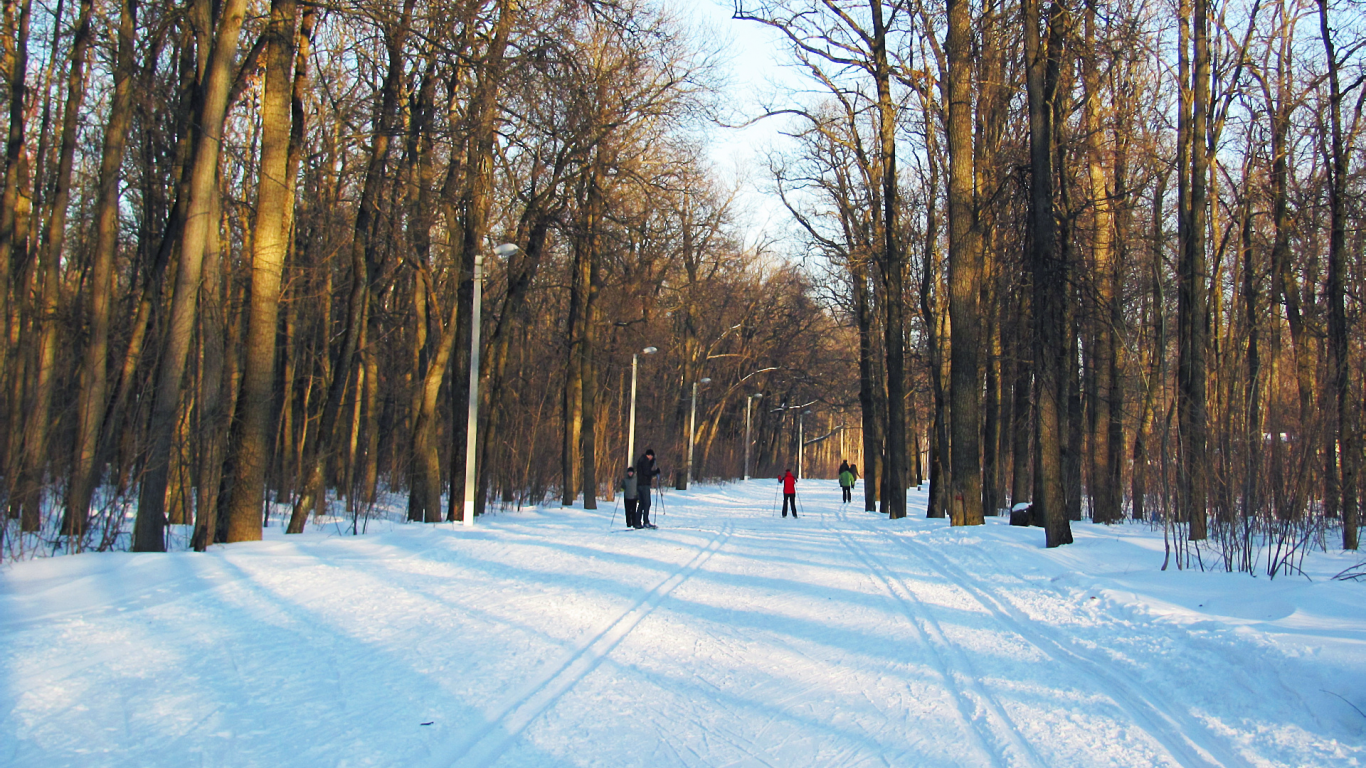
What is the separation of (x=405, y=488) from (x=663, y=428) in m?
13.9

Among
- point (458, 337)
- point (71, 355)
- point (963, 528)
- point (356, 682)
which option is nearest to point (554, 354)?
point (458, 337)

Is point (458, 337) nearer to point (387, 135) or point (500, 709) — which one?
point (387, 135)

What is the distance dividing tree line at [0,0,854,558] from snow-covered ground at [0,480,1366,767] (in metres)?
2.94

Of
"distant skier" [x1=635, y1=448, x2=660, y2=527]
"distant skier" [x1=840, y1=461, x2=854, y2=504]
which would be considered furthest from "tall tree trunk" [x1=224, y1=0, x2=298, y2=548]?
"distant skier" [x1=840, y1=461, x2=854, y2=504]

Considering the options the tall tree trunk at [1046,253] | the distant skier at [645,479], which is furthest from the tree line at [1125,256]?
the distant skier at [645,479]

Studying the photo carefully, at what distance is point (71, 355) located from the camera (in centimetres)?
2153

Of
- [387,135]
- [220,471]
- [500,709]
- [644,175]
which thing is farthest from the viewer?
[644,175]

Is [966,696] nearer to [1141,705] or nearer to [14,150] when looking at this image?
[1141,705]

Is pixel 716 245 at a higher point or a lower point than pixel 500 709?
higher

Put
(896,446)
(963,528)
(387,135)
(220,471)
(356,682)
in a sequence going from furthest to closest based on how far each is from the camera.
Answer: (896,446) < (963,528) < (387,135) < (220,471) < (356,682)

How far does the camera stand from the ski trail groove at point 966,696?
5457 millimetres

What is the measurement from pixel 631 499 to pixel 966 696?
16.8m

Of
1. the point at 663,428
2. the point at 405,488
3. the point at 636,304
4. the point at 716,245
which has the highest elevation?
the point at 716,245

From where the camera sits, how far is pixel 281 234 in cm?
1473
